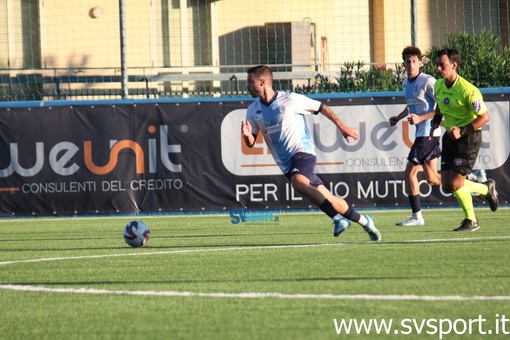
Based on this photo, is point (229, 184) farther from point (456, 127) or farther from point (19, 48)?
point (19, 48)

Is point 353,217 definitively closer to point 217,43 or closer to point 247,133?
point 247,133

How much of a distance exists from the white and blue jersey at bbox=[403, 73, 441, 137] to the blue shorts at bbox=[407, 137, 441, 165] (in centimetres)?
9

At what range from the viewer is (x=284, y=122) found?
10.0 m

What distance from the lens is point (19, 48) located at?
2470 centimetres

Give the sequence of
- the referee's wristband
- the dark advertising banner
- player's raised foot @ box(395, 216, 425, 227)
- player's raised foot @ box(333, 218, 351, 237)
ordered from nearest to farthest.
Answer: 1. player's raised foot @ box(333, 218, 351, 237)
2. the referee's wristband
3. player's raised foot @ box(395, 216, 425, 227)
4. the dark advertising banner

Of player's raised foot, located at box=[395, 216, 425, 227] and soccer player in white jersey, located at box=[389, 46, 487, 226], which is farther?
soccer player in white jersey, located at box=[389, 46, 487, 226]

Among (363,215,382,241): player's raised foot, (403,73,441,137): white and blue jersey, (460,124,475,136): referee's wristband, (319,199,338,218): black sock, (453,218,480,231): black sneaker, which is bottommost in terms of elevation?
(453,218,480,231): black sneaker

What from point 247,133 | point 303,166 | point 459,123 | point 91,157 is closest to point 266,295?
point 247,133

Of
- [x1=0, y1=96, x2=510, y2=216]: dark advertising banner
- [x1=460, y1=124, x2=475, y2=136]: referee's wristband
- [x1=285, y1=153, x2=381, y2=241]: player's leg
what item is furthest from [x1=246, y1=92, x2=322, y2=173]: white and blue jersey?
[x1=0, y1=96, x2=510, y2=216]: dark advertising banner

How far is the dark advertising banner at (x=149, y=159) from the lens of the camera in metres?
16.2

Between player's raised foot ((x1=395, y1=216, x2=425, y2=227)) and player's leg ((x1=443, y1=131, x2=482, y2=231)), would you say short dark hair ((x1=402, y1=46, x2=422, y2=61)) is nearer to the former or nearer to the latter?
player's leg ((x1=443, y1=131, x2=482, y2=231))

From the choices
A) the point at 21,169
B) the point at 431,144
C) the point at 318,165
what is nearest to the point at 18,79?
the point at 21,169

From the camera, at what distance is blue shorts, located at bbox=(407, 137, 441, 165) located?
1248 cm

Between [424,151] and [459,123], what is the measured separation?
1174mm
